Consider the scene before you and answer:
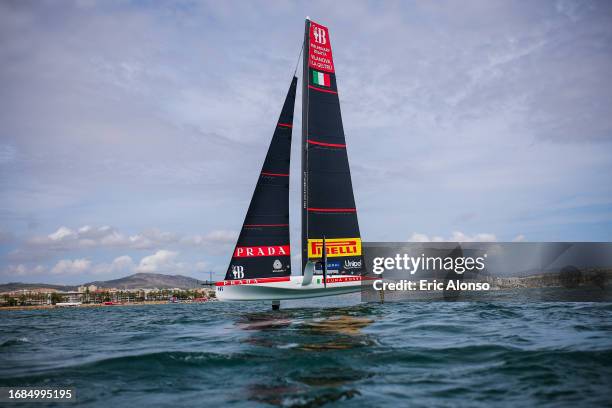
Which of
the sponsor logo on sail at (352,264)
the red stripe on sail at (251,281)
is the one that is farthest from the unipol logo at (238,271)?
the sponsor logo on sail at (352,264)

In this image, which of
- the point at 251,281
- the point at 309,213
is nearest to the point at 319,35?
the point at 309,213

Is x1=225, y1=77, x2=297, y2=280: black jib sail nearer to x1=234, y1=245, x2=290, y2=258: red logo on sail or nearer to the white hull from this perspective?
x1=234, y1=245, x2=290, y2=258: red logo on sail

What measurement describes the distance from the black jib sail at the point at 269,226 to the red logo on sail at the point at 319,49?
469 cm

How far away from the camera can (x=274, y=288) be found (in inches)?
1024

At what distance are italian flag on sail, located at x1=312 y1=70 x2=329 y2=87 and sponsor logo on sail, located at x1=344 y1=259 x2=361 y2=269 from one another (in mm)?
11470

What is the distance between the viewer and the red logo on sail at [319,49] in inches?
1143

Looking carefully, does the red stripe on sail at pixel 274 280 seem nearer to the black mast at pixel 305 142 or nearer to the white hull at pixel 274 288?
the white hull at pixel 274 288

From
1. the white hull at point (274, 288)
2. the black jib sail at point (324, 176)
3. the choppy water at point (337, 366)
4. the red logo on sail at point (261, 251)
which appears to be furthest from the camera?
the black jib sail at point (324, 176)

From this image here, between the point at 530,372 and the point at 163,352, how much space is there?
406 inches

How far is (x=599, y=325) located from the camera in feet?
58.4

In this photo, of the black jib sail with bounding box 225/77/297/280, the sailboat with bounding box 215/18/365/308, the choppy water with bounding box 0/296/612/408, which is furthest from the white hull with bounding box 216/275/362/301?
the choppy water with bounding box 0/296/612/408

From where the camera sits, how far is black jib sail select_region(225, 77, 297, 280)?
1032 inches

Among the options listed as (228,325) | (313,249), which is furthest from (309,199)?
(228,325)

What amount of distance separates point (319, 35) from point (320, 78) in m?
3.06
